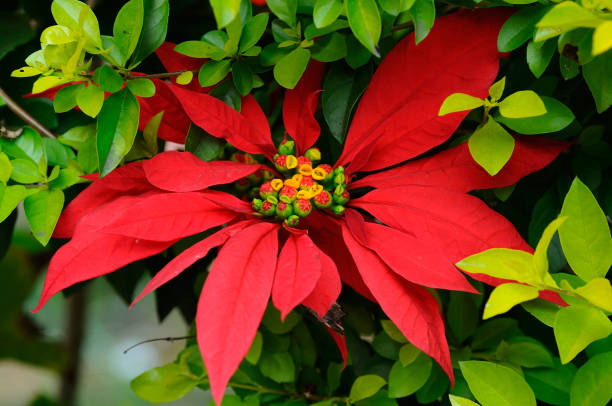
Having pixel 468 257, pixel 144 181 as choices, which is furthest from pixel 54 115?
pixel 468 257

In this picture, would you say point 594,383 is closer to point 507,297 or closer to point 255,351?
point 507,297

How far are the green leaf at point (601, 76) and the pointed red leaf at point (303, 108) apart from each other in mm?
178

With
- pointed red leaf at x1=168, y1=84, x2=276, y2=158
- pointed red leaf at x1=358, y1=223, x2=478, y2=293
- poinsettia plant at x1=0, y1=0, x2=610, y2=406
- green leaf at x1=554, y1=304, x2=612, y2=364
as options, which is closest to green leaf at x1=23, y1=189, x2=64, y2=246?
poinsettia plant at x1=0, y1=0, x2=610, y2=406

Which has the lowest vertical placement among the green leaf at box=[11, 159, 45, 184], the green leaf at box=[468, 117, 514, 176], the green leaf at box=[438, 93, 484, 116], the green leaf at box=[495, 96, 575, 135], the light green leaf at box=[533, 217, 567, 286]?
the green leaf at box=[11, 159, 45, 184]

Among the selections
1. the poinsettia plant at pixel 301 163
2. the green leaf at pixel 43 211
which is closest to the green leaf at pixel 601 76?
the poinsettia plant at pixel 301 163

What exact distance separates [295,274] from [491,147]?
5.8 inches

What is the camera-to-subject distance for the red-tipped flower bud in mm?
381

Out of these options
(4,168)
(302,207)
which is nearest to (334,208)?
(302,207)

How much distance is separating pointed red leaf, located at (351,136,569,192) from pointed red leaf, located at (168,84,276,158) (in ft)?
0.29

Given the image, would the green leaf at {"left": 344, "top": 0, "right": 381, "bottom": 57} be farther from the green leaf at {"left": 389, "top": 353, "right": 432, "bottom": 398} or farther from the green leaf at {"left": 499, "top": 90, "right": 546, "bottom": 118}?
the green leaf at {"left": 389, "top": 353, "right": 432, "bottom": 398}

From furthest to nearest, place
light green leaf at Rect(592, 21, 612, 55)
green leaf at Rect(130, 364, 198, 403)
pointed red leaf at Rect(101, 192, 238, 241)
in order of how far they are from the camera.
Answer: green leaf at Rect(130, 364, 198, 403), pointed red leaf at Rect(101, 192, 238, 241), light green leaf at Rect(592, 21, 612, 55)

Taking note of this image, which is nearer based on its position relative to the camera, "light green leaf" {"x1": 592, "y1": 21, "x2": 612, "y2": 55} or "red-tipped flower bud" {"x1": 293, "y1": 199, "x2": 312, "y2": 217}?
"light green leaf" {"x1": 592, "y1": 21, "x2": 612, "y2": 55}

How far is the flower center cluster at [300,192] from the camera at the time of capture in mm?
385

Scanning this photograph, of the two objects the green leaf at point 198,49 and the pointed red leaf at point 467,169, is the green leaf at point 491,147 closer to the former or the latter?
the pointed red leaf at point 467,169
